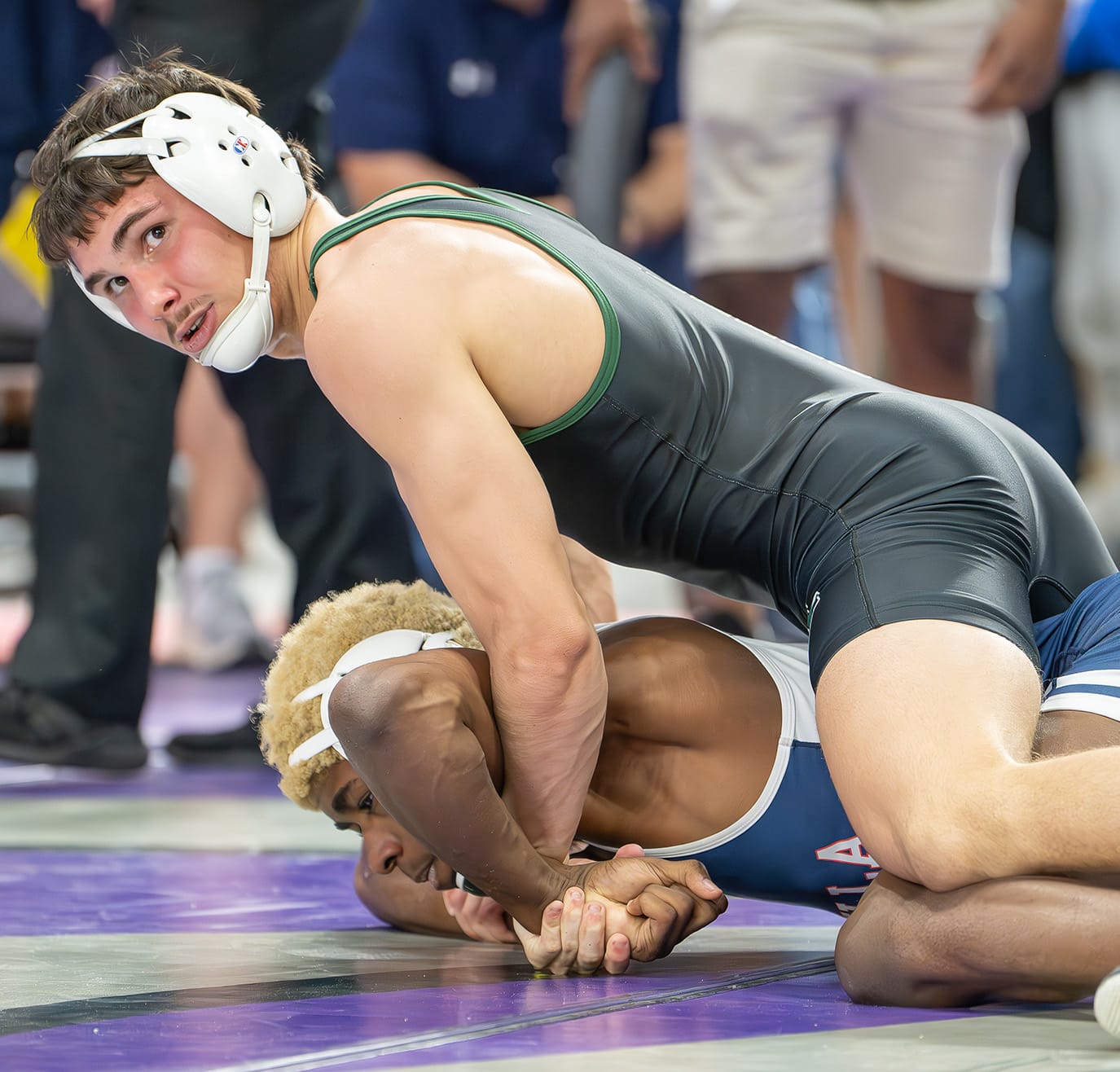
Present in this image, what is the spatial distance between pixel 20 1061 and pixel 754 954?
3.15 feet

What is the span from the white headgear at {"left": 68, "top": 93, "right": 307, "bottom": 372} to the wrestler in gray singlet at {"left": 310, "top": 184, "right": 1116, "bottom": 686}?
0.17 m

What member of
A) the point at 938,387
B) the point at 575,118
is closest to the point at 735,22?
the point at 575,118

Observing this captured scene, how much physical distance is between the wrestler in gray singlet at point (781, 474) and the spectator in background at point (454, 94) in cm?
315

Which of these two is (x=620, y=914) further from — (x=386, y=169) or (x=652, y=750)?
(x=386, y=169)

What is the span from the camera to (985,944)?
6.42ft

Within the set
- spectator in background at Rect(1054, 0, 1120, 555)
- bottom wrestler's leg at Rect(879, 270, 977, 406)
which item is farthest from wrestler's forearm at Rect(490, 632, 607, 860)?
spectator in background at Rect(1054, 0, 1120, 555)

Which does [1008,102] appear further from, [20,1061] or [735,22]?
[20,1061]

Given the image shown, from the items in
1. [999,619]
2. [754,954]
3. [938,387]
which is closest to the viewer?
[999,619]

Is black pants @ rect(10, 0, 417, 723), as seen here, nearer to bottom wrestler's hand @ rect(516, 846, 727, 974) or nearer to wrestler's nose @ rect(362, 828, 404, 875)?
wrestler's nose @ rect(362, 828, 404, 875)

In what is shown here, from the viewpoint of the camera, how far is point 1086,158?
20.6 feet

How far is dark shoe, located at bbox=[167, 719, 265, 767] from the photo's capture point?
4238 millimetres

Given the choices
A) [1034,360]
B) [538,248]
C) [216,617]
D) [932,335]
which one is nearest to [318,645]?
[538,248]

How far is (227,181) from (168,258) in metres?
0.13

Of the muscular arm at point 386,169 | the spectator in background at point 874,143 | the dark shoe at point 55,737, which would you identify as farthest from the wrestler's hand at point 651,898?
the muscular arm at point 386,169
